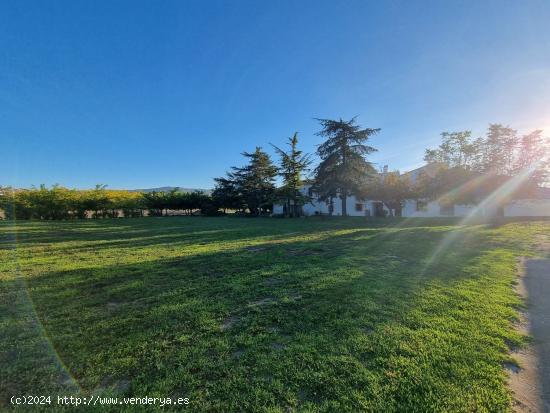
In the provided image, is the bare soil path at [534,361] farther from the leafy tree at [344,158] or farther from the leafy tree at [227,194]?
the leafy tree at [227,194]

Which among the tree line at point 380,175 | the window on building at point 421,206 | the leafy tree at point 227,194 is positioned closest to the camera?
the tree line at point 380,175

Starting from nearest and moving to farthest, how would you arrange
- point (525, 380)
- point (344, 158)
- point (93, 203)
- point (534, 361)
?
point (525, 380)
point (534, 361)
point (344, 158)
point (93, 203)

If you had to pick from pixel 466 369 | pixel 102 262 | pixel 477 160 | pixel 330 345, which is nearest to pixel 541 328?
pixel 466 369

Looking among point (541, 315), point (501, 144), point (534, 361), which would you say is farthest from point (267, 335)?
point (501, 144)

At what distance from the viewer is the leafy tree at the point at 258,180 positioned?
32.1m

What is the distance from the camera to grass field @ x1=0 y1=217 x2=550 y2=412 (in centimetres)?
212

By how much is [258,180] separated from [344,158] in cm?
1242

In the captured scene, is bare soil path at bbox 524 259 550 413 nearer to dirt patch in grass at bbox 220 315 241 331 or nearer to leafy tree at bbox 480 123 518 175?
dirt patch in grass at bbox 220 315 241 331

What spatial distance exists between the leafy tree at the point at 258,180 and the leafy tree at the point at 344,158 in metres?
9.15

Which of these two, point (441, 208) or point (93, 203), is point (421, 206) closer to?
point (441, 208)

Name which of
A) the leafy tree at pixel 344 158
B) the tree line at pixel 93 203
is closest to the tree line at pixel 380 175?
the leafy tree at pixel 344 158

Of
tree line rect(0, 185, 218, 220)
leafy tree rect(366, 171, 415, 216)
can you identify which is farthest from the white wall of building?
tree line rect(0, 185, 218, 220)

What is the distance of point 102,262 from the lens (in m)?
6.80

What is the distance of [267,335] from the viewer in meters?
3.00
